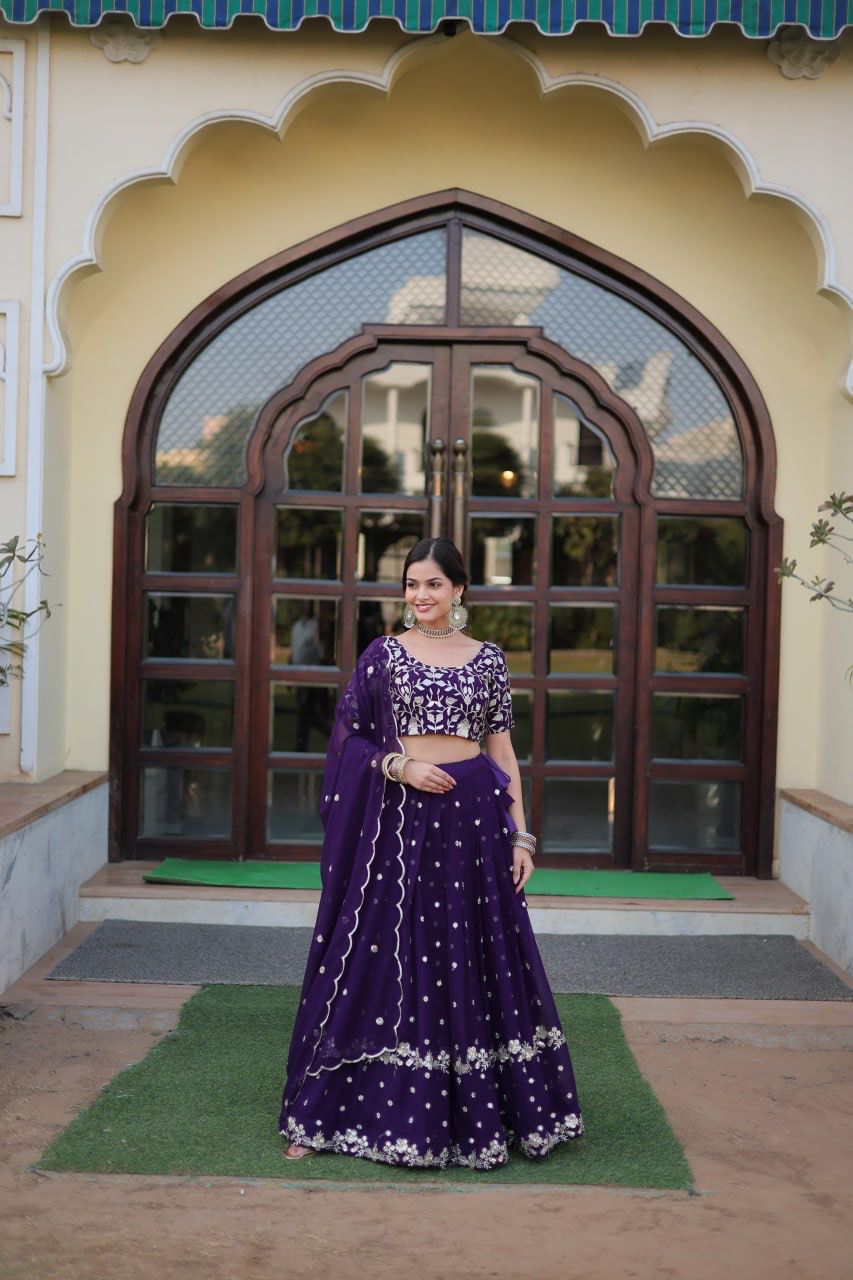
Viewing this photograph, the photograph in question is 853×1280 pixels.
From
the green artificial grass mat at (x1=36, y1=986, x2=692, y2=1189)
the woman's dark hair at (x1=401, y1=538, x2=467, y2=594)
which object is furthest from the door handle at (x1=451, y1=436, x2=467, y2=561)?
the woman's dark hair at (x1=401, y1=538, x2=467, y2=594)

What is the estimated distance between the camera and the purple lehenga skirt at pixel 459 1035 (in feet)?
11.6

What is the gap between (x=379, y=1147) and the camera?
3531 millimetres

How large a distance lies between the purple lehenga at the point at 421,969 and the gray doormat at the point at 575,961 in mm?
1382

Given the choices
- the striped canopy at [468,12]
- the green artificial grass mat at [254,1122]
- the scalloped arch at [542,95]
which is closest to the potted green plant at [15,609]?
the scalloped arch at [542,95]

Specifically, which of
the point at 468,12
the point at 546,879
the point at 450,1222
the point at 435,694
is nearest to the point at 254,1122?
the point at 450,1222

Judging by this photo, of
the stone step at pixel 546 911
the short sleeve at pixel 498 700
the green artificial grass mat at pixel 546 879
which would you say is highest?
the short sleeve at pixel 498 700

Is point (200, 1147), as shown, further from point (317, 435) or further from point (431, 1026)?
point (317, 435)

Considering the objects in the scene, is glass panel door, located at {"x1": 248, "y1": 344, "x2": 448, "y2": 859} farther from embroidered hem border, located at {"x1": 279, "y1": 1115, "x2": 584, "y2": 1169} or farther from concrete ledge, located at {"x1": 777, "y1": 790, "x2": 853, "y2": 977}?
embroidered hem border, located at {"x1": 279, "y1": 1115, "x2": 584, "y2": 1169}

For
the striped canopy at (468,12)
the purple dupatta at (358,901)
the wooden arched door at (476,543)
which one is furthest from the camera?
the wooden arched door at (476,543)

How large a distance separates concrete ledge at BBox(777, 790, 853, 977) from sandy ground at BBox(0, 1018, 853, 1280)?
146 centimetres

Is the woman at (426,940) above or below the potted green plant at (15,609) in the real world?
below

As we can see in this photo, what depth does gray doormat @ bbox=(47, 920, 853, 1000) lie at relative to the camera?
5.02 m

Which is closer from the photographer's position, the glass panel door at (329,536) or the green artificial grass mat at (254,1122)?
the green artificial grass mat at (254,1122)

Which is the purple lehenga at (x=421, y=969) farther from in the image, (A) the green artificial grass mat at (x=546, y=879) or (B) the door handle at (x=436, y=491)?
(B) the door handle at (x=436, y=491)
